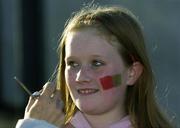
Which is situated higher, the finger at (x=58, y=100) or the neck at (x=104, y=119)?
the finger at (x=58, y=100)

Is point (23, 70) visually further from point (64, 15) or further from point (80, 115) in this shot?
point (80, 115)

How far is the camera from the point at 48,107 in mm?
4711

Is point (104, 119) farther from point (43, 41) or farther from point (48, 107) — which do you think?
point (43, 41)

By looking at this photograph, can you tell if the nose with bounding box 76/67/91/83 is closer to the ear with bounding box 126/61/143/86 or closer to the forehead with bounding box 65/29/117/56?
the forehead with bounding box 65/29/117/56

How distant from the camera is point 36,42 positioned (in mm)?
10281

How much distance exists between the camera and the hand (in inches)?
184

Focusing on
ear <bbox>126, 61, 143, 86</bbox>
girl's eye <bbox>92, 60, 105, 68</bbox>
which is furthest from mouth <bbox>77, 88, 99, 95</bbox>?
ear <bbox>126, 61, 143, 86</bbox>

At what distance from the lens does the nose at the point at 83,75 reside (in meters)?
4.60

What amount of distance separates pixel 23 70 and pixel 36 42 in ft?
1.21

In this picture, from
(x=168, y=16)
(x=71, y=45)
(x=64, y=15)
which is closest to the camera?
(x=71, y=45)

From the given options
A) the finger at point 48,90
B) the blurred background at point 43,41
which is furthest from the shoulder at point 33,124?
the blurred background at point 43,41

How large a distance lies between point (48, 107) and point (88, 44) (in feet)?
1.27

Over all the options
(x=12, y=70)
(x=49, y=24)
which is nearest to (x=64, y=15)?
(x=49, y=24)

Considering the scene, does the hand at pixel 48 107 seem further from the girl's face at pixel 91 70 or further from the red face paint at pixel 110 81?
the red face paint at pixel 110 81
